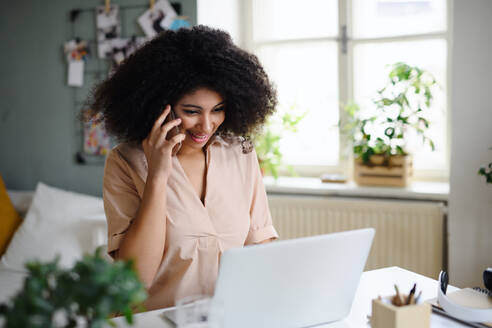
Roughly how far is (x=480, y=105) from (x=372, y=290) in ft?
3.92

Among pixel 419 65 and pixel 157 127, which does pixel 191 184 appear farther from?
pixel 419 65

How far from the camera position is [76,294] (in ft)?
2.22

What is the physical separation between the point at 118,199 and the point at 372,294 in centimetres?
71

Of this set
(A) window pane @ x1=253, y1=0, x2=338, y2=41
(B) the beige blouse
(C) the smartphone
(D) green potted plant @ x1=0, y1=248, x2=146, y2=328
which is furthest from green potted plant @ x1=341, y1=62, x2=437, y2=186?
(D) green potted plant @ x1=0, y1=248, x2=146, y2=328

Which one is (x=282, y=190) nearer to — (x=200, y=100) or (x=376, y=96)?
(x=376, y=96)

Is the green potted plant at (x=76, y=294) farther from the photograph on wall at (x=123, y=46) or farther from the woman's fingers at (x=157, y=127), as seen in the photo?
the photograph on wall at (x=123, y=46)

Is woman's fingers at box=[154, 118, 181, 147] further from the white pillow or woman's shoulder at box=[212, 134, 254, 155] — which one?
the white pillow

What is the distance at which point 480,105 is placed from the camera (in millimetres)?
2174

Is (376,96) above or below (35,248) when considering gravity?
above

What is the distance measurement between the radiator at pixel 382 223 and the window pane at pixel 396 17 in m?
0.94

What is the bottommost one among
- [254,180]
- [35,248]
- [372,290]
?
[35,248]

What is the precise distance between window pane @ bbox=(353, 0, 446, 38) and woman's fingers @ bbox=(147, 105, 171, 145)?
1.80 m

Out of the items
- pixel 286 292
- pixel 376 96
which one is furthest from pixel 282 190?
pixel 286 292

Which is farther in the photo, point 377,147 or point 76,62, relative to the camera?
point 76,62
